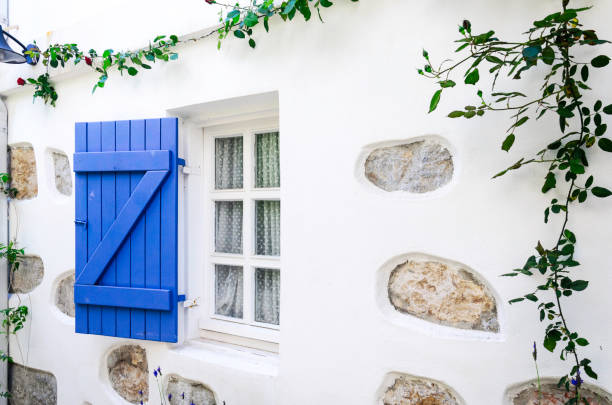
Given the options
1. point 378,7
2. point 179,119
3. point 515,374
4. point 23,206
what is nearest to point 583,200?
point 515,374

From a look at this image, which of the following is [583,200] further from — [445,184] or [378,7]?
[378,7]

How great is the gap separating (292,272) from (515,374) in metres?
0.96

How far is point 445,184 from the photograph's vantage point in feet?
5.38

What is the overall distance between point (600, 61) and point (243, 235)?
67.3 inches

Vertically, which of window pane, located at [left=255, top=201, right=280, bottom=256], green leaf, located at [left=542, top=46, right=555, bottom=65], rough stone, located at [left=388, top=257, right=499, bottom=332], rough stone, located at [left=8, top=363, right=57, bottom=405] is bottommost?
rough stone, located at [left=8, top=363, right=57, bottom=405]

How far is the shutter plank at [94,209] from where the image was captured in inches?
90.0

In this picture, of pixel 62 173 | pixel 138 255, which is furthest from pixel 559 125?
pixel 62 173

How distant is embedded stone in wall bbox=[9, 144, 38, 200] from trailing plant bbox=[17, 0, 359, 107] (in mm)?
404

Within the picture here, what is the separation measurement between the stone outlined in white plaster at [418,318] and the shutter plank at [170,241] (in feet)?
3.43

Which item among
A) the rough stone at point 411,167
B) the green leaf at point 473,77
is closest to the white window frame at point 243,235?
the rough stone at point 411,167

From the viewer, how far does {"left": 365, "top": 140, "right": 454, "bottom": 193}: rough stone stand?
165 cm

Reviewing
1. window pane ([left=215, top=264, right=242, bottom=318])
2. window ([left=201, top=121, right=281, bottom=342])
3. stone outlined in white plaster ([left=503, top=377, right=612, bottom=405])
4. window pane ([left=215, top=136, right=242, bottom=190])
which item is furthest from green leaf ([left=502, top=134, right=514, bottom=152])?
window pane ([left=215, top=264, right=242, bottom=318])

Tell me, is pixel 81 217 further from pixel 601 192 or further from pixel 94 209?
pixel 601 192

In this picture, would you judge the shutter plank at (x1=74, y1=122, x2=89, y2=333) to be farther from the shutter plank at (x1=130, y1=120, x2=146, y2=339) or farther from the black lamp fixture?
the black lamp fixture
